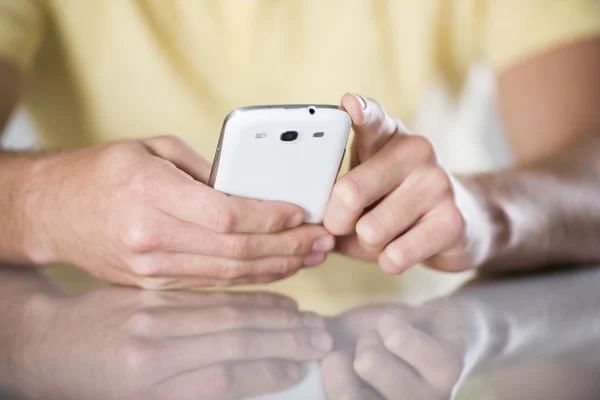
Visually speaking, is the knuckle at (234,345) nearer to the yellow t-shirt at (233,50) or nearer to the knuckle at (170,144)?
the knuckle at (170,144)

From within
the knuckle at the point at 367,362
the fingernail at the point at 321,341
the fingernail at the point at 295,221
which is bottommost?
the fingernail at the point at 321,341

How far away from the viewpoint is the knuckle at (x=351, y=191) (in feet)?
1.86

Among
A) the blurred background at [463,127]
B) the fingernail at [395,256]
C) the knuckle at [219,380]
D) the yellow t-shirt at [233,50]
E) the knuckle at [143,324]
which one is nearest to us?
the knuckle at [219,380]

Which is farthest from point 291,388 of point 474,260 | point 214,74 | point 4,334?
point 214,74

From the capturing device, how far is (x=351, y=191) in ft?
1.86

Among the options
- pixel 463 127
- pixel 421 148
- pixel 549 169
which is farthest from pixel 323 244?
pixel 463 127

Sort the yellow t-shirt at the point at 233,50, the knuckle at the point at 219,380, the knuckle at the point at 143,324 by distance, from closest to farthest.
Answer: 1. the knuckle at the point at 219,380
2. the knuckle at the point at 143,324
3. the yellow t-shirt at the point at 233,50

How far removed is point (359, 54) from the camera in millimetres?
969

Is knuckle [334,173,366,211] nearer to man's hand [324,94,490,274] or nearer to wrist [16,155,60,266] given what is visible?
man's hand [324,94,490,274]

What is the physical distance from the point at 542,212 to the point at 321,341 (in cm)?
36

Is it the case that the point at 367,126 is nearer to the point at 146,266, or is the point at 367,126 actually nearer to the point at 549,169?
the point at 146,266

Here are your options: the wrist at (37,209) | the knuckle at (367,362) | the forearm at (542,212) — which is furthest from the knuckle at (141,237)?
the forearm at (542,212)

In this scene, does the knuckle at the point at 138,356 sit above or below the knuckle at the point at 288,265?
above

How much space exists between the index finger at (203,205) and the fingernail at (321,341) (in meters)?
0.12
